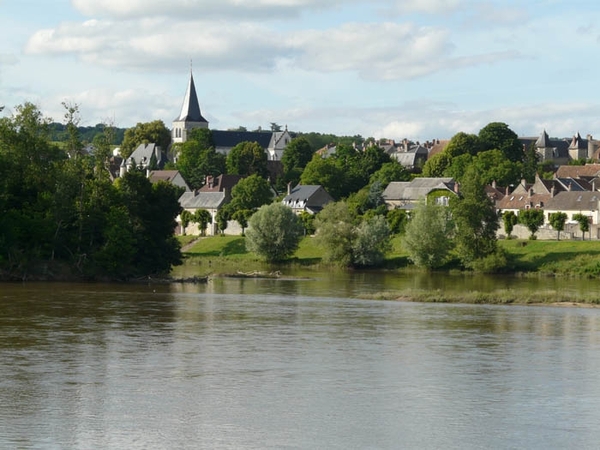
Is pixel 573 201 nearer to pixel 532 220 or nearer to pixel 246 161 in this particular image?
pixel 532 220

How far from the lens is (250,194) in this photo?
125 m

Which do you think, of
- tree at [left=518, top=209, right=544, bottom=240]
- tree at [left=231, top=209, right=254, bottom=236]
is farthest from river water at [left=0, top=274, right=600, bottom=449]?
tree at [left=231, top=209, right=254, bottom=236]

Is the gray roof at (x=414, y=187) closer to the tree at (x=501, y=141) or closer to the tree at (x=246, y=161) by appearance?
the tree at (x=501, y=141)

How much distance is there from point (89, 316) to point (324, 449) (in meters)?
25.8

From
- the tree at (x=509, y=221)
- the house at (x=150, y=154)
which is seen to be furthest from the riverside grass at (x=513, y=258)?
the house at (x=150, y=154)

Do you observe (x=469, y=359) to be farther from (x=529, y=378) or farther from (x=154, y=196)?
(x=154, y=196)

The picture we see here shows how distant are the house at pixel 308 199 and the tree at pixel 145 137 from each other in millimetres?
59043

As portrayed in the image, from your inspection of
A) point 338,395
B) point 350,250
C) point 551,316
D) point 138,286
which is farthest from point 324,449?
point 350,250

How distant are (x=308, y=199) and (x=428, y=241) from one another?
127ft

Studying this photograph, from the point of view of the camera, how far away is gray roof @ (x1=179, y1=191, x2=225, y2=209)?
428ft

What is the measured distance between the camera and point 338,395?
31531 millimetres

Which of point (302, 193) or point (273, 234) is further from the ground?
point (302, 193)

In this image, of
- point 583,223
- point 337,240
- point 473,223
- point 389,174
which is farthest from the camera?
point 389,174

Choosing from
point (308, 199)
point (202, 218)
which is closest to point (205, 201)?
point (202, 218)
